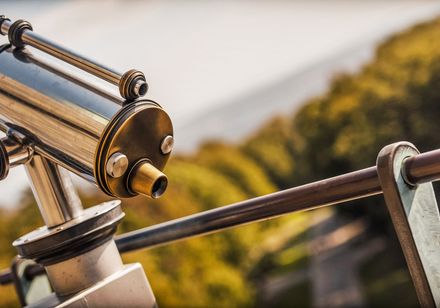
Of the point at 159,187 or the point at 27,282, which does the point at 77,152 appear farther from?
the point at 27,282

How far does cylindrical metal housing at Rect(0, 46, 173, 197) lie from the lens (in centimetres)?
164

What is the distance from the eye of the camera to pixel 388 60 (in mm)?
30734

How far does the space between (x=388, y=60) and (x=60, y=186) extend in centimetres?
3010

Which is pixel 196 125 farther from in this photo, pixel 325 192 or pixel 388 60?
pixel 325 192

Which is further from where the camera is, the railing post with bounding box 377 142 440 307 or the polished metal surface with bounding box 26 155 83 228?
the polished metal surface with bounding box 26 155 83 228

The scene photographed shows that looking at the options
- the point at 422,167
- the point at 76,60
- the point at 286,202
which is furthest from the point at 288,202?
the point at 76,60

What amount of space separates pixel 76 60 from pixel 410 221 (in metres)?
0.90

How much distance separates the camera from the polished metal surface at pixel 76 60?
5.49 feet

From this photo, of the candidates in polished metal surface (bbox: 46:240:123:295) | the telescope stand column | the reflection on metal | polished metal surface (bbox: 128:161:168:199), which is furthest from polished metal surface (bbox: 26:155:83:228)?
the reflection on metal

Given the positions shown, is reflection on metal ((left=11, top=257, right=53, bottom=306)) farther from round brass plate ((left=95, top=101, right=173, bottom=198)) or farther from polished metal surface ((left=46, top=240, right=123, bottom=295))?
round brass plate ((left=95, top=101, right=173, bottom=198))

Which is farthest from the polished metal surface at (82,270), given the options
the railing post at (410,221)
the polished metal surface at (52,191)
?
the railing post at (410,221)

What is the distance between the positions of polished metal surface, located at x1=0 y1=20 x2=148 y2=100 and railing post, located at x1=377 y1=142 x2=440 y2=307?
1.95 feet

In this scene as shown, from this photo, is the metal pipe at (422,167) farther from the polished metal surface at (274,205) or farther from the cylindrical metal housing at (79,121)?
the cylindrical metal housing at (79,121)

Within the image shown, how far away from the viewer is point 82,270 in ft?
5.82
